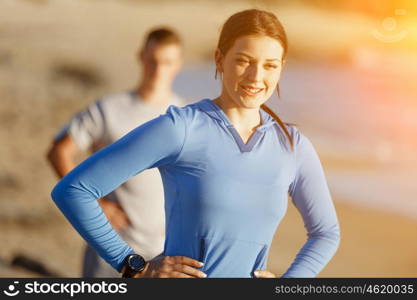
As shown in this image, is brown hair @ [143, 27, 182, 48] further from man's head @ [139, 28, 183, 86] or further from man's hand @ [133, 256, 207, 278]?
man's hand @ [133, 256, 207, 278]

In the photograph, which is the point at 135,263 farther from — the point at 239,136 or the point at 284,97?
the point at 284,97

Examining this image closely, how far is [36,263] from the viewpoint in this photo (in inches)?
259

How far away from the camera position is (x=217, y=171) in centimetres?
211

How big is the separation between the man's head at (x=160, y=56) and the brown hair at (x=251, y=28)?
1.71m

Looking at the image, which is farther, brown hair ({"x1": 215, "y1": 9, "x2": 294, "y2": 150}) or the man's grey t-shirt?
the man's grey t-shirt

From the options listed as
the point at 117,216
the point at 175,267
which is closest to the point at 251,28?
the point at 175,267

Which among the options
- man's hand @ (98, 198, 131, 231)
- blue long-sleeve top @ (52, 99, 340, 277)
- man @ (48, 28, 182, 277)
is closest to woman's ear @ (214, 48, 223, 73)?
blue long-sleeve top @ (52, 99, 340, 277)

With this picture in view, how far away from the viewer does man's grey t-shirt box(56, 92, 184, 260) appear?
373 centimetres

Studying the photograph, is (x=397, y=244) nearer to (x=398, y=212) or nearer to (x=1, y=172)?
(x=398, y=212)

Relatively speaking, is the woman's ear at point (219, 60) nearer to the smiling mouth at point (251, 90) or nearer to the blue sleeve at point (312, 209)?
the smiling mouth at point (251, 90)

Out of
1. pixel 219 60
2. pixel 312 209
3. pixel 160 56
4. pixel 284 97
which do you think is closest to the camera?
pixel 219 60

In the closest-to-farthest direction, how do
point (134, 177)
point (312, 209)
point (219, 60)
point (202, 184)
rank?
point (202, 184) < point (219, 60) < point (312, 209) < point (134, 177)

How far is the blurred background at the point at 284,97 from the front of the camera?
27.1ft

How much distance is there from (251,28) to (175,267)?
2.46 feet
